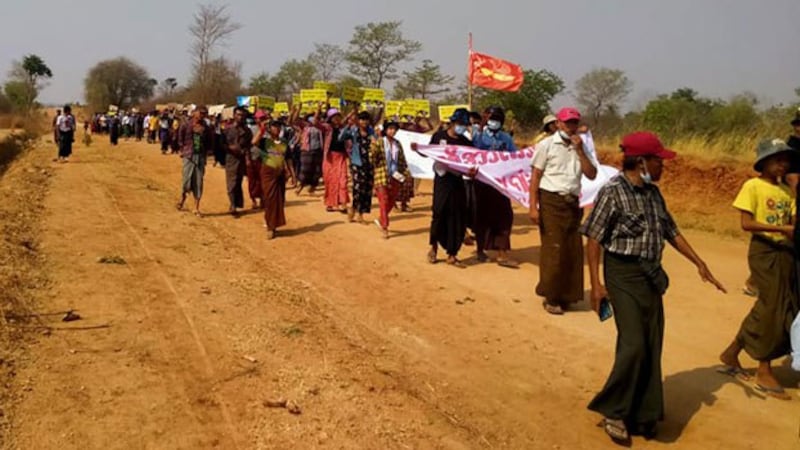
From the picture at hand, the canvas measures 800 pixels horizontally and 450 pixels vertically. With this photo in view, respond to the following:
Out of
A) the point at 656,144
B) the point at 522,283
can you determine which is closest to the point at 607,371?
the point at 656,144

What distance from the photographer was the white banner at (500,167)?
8.39 meters

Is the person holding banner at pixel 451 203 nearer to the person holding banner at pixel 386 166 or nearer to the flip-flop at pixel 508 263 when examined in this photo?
the flip-flop at pixel 508 263

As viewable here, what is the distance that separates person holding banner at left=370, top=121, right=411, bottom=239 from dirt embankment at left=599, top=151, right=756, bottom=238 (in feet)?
15.8

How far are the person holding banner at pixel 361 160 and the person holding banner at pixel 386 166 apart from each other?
0.92ft

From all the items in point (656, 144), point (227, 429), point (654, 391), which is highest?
point (656, 144)

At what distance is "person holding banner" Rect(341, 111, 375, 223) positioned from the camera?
36.6 ft

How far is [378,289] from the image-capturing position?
754cm

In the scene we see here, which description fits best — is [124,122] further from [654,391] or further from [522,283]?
[654,391]

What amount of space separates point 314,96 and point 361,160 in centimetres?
654

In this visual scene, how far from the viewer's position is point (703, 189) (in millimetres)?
14383

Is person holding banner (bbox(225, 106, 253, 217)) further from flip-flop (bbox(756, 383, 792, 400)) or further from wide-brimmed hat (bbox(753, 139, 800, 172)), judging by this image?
flip-flop (bbox(756, 383, 792, 400))

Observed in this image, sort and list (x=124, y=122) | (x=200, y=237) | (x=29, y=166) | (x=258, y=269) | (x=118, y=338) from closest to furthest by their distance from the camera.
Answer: (x=118, y=338) → (x=258, y=269) → (x=200, y=237) → (x=29, y=166) → (x=124, y=122)

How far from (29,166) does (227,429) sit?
705 inches

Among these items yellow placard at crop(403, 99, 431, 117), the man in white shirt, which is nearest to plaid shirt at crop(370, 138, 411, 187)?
yellow placard at crop(403, 99, 431, 117)
